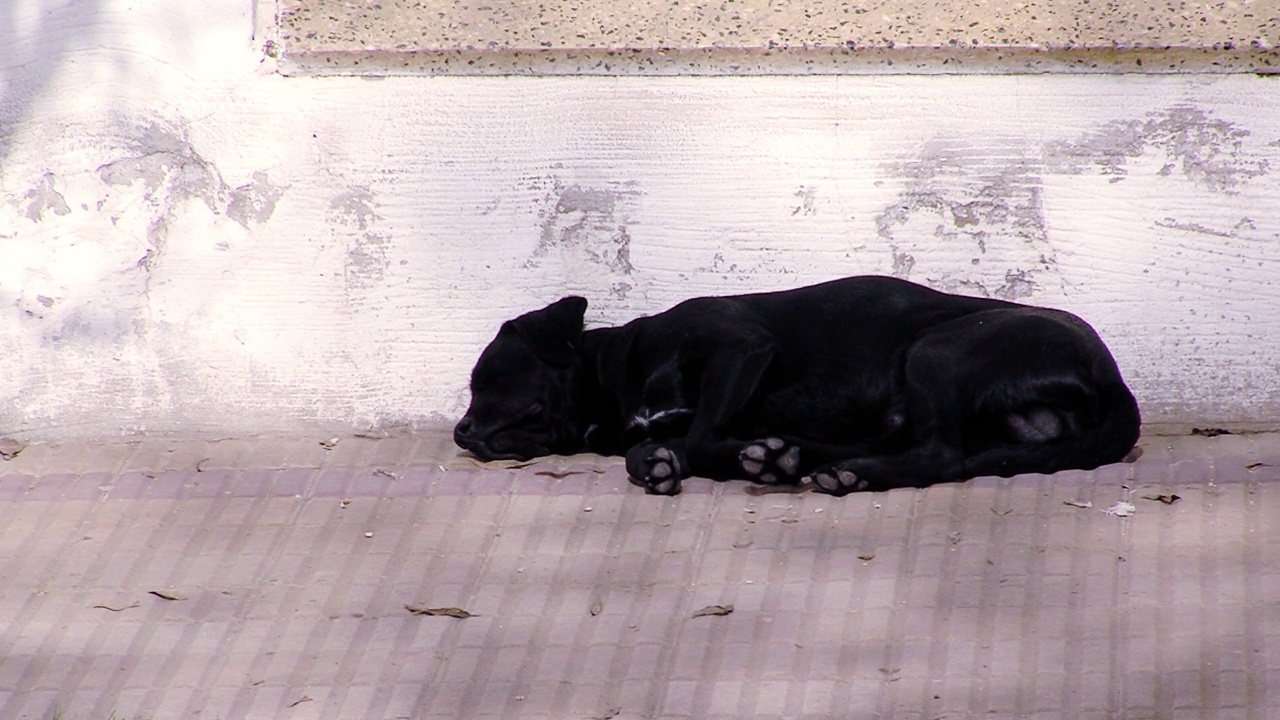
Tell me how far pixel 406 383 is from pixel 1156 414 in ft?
8.38

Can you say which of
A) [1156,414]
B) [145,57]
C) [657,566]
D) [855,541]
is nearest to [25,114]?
[145,57]

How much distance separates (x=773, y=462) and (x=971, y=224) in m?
1.15

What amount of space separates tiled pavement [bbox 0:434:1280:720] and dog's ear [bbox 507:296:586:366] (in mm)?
392

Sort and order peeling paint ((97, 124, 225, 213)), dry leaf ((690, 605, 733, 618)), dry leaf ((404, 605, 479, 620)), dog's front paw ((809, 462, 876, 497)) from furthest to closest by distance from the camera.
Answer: peeling paint ((97, 124, 225, 213)), dog's front paw ((809, 462, 876, 497)), dry leaf ((404, 605, 479, 620)), dry leaf ((690, 605, 733, 618))

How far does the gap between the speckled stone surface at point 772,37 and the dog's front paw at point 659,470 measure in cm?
132

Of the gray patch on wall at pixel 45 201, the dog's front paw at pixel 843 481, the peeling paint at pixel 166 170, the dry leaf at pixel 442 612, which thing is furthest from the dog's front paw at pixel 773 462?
the gray patch on wall at pixel 45 201

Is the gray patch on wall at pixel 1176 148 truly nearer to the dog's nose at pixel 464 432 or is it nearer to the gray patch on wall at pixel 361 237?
the dog's nose at pixel 464 432

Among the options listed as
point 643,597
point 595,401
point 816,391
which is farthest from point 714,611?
point 595,401

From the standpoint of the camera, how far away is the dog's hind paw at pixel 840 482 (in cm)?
464

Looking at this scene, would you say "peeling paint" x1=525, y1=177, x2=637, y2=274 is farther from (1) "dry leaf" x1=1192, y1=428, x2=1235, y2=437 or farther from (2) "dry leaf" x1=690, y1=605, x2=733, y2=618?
(1) "dry leaf" x1=1192, y1=428, x2=1235, y2=437

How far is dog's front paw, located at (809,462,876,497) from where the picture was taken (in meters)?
4.64

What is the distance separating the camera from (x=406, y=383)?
5.56m

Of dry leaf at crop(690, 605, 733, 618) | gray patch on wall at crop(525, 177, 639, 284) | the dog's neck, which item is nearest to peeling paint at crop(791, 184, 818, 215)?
gray patch on wall at crop(525, 177, 639, 284)

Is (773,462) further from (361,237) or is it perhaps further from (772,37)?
(361,237)
